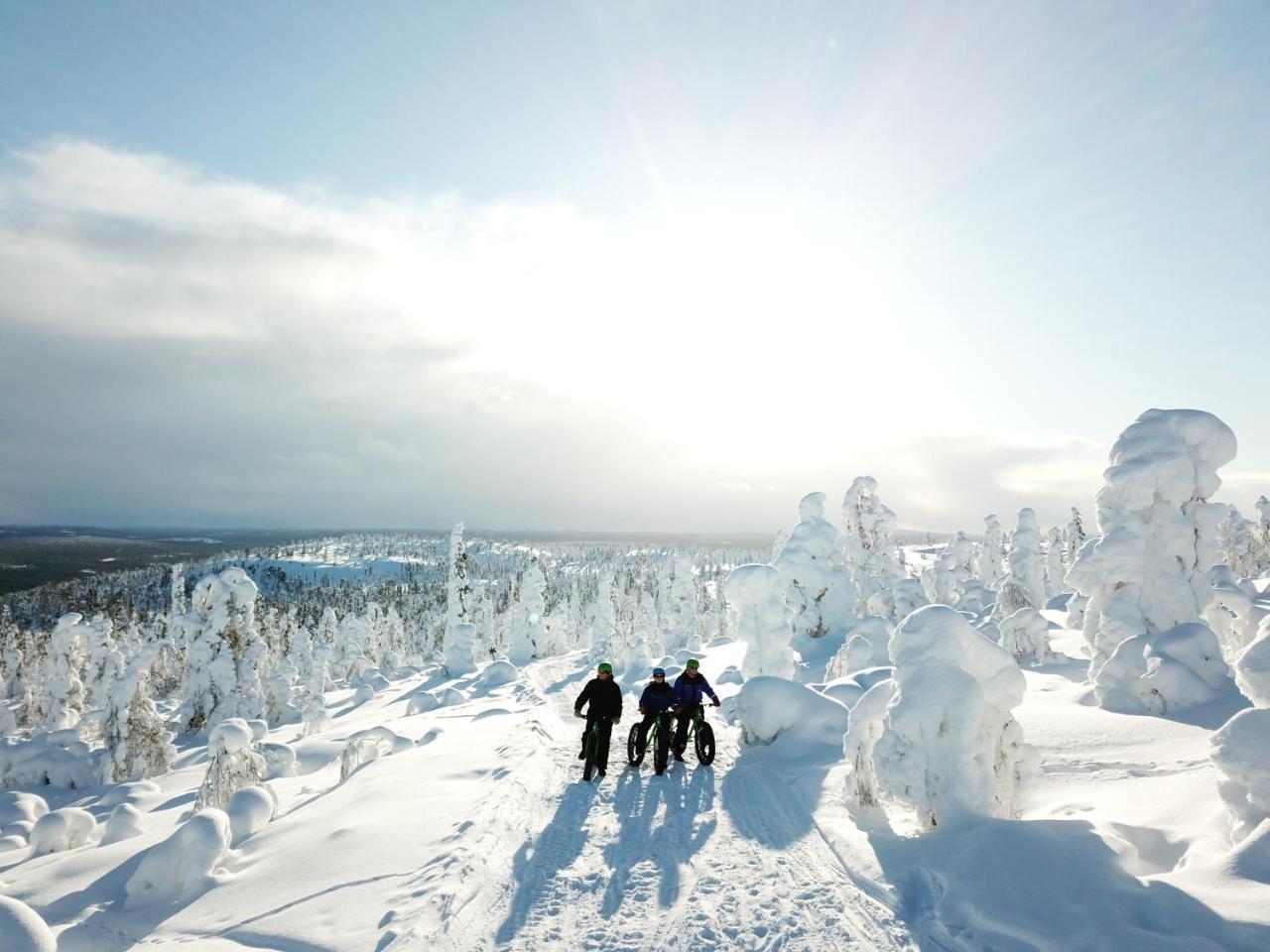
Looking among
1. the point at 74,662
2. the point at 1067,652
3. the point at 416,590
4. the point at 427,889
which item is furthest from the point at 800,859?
the point at 416,590

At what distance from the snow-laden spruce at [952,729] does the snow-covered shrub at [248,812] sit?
8886 millimetres

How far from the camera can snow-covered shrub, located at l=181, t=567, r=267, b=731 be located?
30312 millimetres

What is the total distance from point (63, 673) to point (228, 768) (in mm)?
43159

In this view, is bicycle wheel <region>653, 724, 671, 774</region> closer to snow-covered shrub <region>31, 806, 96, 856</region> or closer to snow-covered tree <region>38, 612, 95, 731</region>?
snow-covered shrub <region>31, 806, 96, 856</region>

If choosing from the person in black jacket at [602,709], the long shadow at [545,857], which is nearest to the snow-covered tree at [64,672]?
the person in black jacket at [602,709]

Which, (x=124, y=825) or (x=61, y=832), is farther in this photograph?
(x=61, y=832)

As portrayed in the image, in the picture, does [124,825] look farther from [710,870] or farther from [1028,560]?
[1028,560]

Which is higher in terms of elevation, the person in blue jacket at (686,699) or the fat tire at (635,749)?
the person in blue jacket at (686,699)

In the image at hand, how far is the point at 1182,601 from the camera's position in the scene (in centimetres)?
1541

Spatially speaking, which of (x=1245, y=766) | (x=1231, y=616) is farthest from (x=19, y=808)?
(x=1231, y=616)

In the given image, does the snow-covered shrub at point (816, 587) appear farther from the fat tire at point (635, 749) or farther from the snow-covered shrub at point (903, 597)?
the fat tire at point (635, 749)

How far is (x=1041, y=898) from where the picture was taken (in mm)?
5449

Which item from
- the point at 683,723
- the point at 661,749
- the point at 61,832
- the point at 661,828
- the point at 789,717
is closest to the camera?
the point at 661,828

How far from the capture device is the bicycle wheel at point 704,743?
10742mm
